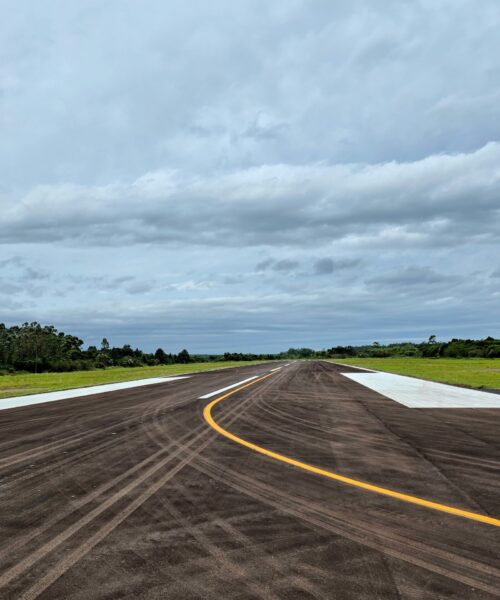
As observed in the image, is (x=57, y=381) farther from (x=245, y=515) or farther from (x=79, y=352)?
(x=79, y=352)

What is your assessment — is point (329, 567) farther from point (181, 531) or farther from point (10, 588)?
point (10, 588)

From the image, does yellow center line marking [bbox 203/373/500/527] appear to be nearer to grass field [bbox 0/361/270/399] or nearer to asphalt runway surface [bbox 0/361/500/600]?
asphalt runway surface [bbox 0/361/500/600]

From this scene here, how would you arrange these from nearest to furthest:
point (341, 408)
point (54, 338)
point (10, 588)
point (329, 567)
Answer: point (10, 588), point (329, 567), point (341, 408), point (54, 338)

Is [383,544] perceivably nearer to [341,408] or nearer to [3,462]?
[3,462]

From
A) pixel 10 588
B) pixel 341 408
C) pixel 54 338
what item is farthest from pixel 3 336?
pixel 10 588

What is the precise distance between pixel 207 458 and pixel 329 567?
4.42 metres

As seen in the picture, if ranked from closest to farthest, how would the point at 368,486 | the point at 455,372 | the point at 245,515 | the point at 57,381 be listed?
the point at 245,515 < the point at 368,486 < the point at 57,381 < the point at 455,372

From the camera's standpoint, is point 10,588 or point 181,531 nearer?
point 10,588

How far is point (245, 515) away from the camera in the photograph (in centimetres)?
525

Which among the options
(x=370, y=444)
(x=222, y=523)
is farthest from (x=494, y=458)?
(x=222, y=523)

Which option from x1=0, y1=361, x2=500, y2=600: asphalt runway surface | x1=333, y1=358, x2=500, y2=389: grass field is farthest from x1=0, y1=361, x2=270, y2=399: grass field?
x1=333, y1=358, x2=500, y2=389: grass field

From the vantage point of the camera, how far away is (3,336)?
127938 millimetres

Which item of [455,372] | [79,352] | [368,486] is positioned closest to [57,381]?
[455,372]

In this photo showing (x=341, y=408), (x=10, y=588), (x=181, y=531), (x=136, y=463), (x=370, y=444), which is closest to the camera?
(x=10, y=588)
